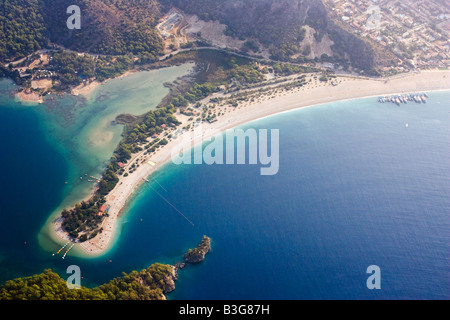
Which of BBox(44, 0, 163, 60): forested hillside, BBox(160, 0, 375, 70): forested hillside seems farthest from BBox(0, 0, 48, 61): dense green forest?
BBox(160, 0, 375, 70): forested hillside

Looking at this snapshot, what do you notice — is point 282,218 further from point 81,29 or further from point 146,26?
point 81,29

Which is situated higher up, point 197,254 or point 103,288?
point 197,254

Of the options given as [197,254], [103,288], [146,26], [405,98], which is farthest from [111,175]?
[405,98]

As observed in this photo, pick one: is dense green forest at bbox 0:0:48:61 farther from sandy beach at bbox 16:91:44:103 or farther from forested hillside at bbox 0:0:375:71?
sandy beach at bbox 16:91:44:103

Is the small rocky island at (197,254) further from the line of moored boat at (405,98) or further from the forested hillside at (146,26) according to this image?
the line of moored boat at (405,98)
